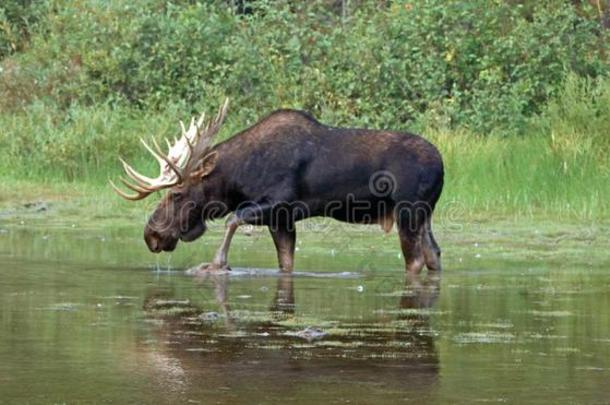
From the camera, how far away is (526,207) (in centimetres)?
1647

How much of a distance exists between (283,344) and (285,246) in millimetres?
4159

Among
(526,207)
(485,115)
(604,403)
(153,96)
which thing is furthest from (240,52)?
Answer: (604,403)

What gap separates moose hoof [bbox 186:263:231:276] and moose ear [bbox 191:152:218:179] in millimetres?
865

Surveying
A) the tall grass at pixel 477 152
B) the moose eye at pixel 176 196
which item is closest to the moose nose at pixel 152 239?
the moose eye at pixel 176 196

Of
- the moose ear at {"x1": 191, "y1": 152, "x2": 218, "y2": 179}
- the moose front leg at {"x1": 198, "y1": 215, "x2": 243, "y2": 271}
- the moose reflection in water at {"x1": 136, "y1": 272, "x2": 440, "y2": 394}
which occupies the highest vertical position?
the moose ear at {"x1": 191, "y1": 152, "x2": 218, "y2": 179}

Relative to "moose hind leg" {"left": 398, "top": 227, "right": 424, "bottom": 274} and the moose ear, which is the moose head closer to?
the moose ear

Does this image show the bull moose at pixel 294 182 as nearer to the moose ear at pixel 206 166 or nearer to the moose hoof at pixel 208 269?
the moose ear at pixel 206 166

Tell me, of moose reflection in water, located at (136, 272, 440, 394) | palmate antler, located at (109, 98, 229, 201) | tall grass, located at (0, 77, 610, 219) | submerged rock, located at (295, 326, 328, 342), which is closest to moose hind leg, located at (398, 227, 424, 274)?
moose reflection in water, located at (136, 272, 440, 394)

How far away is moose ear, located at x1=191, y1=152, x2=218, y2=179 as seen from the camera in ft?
42.1

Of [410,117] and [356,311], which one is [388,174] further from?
[410,117]

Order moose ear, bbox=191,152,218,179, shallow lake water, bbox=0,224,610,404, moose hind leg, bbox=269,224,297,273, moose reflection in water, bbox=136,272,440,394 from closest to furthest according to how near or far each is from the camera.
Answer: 1. shallow lake water, bbox=0,224,610,404
2. moose reflection in water, bbox=136,272,440,394
3. moose hind leg, bbox=269,224,297,273
4. moose ear, bbox=191,152,218,179

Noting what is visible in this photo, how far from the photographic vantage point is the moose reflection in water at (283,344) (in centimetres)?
742

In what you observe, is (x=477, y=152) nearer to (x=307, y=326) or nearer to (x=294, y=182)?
(x=294, y=182)

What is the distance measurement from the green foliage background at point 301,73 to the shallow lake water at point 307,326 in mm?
5348
